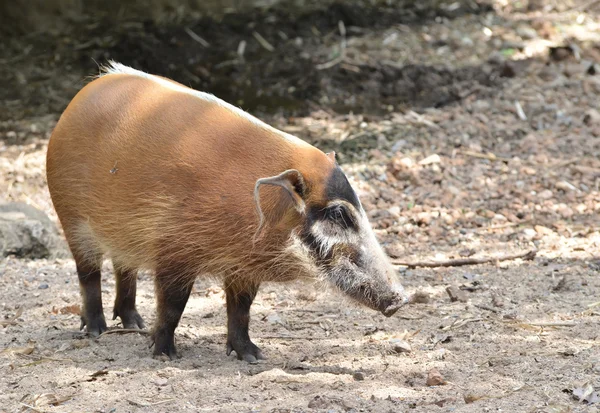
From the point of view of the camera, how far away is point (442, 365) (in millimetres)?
4523

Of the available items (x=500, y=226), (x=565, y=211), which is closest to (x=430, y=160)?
(x=500, y=226)

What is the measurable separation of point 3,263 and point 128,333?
75.2 inches

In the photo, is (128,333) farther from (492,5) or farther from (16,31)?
(492,5)

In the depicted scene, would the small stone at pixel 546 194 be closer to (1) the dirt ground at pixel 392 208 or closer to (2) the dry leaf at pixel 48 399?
(1) the dirt ground at pixel 392 208

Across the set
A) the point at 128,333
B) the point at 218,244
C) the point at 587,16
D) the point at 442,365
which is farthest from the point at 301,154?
the point at 587,16

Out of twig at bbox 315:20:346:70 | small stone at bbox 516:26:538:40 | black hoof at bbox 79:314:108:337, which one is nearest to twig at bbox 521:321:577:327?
black hoof at bbox 79:314:108:337

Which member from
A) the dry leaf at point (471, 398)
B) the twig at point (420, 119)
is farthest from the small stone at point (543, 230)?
the dry leaf at point (471, 398)

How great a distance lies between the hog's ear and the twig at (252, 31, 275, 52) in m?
7.29

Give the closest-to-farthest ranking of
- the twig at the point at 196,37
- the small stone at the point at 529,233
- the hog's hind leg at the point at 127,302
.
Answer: the hog's hind leg at the point at 127,302, the small stone at the point at 529,233, the twig at the point at 196,37

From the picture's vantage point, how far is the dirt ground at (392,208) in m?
4.29

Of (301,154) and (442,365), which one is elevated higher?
(301,154)

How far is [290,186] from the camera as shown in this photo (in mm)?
4332

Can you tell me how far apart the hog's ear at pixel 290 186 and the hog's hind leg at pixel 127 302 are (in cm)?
133

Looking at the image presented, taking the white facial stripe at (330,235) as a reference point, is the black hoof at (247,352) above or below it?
below
